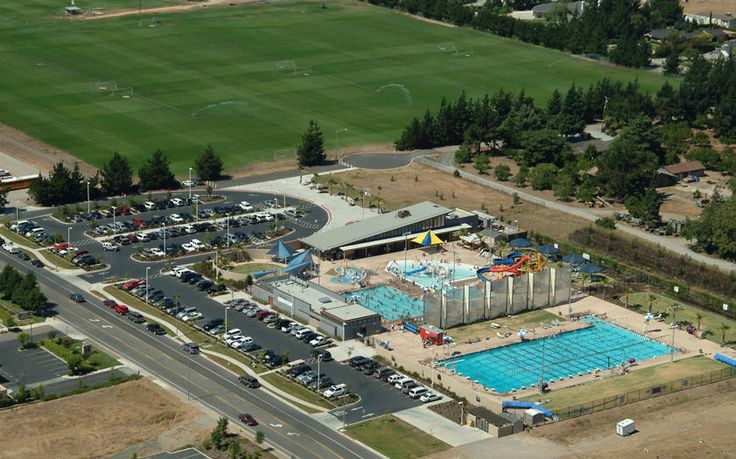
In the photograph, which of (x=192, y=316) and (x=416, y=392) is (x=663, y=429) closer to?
(x=416, y=392)

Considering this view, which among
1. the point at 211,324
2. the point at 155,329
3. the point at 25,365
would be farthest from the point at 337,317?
the point at 25,365

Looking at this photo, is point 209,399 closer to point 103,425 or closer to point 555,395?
point 103,425

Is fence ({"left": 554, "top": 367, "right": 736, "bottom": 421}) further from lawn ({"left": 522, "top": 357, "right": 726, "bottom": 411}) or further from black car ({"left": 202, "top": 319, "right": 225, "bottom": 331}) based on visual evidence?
black car ({"left": 202, "top": 319, "right": 225, "bottom": 331})

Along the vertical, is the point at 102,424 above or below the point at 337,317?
below

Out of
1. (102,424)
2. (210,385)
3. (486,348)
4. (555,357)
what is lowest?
(102,424)

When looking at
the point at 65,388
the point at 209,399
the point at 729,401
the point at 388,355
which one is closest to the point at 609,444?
the point at 729,401

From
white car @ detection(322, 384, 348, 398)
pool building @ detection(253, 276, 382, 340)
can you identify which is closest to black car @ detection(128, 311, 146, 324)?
pool building @ detection(253, 276, 382, 340)
